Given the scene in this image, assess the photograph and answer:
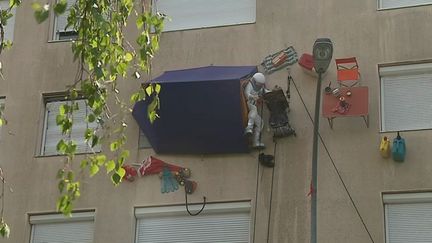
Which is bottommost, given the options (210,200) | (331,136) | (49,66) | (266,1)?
(210,200)

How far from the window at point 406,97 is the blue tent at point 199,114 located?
2.20 m

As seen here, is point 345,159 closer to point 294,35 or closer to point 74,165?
point 294,35

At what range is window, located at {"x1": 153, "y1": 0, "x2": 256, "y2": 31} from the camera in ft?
54.0

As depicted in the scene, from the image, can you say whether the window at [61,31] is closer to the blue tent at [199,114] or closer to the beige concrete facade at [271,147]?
the beige concrete facade at [271,147]

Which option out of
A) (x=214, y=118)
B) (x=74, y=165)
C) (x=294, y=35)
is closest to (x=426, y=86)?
(x=294, y=35)

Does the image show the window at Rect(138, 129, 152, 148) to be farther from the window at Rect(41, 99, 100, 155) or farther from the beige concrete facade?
the window at Rect(41, 99, 100, 155)

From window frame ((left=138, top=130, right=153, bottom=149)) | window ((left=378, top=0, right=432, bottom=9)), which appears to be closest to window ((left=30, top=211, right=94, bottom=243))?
window frame ((left=138, top=130, right=153, bottom=149))

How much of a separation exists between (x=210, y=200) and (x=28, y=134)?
3.59 metres

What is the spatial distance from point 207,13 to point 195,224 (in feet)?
12.7

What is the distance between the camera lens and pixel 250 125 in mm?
14953

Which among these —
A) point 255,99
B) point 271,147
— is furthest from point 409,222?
point 255,99

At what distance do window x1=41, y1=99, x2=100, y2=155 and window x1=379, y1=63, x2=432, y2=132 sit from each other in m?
4.97

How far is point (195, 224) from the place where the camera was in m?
15.1

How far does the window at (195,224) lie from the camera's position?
1494 centimetres
